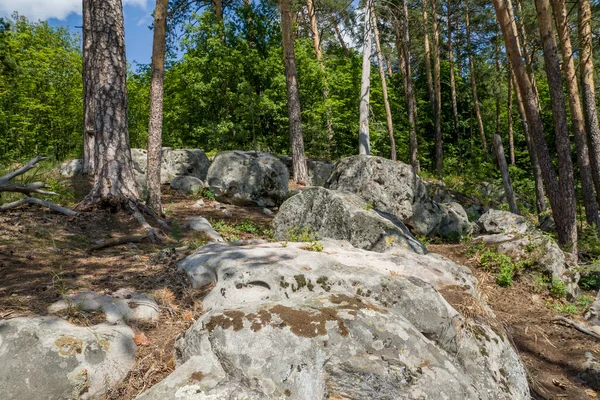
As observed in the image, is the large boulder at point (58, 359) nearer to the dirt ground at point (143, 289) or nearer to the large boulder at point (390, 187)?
the dirt ground at point (143, 289)

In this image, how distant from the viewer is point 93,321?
9.44 ft

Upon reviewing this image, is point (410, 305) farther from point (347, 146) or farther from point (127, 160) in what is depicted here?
point (347, 146)

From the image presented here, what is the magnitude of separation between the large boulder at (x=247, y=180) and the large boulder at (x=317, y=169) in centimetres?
309

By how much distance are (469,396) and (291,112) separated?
1075 centimetres

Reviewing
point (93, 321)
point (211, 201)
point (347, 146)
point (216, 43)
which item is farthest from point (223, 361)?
point (347, 146)

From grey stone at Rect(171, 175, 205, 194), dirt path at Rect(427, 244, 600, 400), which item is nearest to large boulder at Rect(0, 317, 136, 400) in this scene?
dirt path at Rect(427, 244, 600, 400)

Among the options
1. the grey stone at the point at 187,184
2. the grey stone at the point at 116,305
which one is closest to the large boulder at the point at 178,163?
the grey stone at the point at 187,184

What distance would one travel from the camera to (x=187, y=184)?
10.6 metres

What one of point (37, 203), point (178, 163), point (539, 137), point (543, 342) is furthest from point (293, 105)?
point (543, 342)

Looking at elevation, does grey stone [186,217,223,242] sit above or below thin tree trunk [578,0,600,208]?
below

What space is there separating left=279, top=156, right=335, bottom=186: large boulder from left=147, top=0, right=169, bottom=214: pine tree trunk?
6651mm

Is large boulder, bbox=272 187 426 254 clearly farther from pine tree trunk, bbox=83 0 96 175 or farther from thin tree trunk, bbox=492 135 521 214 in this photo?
thin tree trunk, bbox=492 135 521 214

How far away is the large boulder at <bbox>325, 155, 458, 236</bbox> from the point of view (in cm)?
931

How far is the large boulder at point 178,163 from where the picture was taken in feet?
37.1
